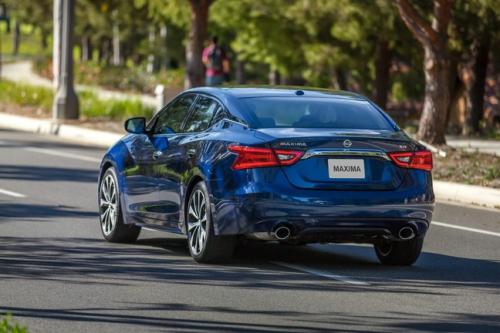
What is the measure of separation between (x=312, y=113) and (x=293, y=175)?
822 mm

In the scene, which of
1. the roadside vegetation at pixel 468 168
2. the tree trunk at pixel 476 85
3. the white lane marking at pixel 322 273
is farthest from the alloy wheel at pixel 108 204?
the tree trunk at pixel 476 85

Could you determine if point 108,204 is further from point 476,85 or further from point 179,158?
point 476,85

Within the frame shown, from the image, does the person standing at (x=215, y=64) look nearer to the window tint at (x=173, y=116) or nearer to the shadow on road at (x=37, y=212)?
the shadow on road at (x=37, y=212)

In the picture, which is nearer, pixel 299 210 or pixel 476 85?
pixel 299 210

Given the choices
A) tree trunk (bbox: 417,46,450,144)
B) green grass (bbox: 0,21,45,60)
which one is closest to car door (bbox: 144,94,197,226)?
tree trunk (bbox: 417,46,450,144)

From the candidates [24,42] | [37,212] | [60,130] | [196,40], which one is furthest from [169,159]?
[24,42]

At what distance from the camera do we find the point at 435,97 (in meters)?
23.8

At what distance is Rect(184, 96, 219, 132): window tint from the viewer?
12.0 meters

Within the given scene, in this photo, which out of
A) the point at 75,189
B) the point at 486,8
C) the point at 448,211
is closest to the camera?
the point at 448,211

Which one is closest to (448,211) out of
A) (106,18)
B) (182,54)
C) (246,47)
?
(246,47)

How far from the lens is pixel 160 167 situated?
1239 cm

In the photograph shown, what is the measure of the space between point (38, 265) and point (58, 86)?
68.1 ft

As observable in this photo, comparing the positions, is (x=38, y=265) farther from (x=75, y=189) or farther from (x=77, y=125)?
(x=77, y=125)

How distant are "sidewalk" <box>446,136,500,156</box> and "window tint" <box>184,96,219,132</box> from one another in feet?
36.7
